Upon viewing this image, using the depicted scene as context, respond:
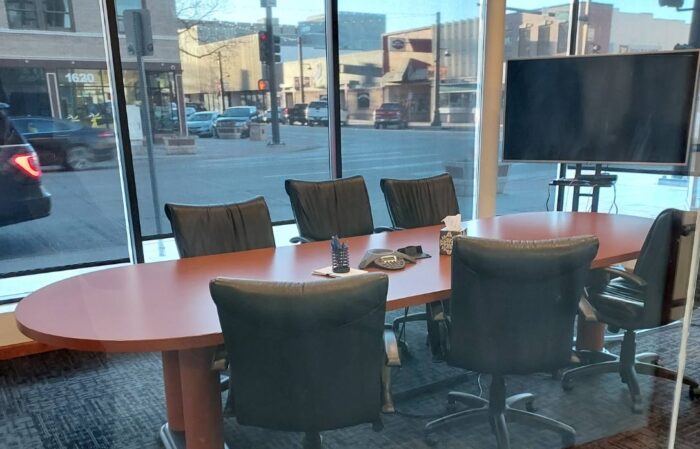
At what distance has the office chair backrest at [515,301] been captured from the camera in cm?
178

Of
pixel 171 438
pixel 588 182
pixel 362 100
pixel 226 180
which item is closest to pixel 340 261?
pixel 171 438

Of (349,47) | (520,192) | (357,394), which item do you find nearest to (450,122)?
(520,192)

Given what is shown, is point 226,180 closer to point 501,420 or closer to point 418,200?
point 418,200

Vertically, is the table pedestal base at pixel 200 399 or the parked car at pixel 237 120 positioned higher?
the parked car at pixel 237 120

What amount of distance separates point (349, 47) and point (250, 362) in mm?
3225

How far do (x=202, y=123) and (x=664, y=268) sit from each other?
9.98ft

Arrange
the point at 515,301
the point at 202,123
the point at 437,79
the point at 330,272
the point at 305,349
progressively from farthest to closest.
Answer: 1. the point at 437,79
2. the point at 202,123
3. the point at 330,272
4. the point at 515,301
5. the point at 305,349

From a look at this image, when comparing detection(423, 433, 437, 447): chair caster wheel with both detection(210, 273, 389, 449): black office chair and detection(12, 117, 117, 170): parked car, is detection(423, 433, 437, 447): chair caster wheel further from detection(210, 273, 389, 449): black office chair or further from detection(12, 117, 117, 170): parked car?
detection(12, 117, 117, 170): parked car

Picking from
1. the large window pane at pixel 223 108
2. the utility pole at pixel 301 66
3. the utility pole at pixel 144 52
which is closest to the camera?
the utility pole at pixel 144 52

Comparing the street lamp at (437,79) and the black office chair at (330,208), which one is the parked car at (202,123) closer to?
the black office chair at (330,208)

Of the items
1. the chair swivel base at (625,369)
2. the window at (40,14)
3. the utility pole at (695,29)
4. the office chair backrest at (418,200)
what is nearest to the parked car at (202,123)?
the window at (40,14)

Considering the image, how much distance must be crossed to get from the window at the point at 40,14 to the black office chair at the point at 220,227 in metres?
1.61

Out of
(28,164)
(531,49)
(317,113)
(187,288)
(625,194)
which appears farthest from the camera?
(531,49)

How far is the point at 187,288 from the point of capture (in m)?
2.03
